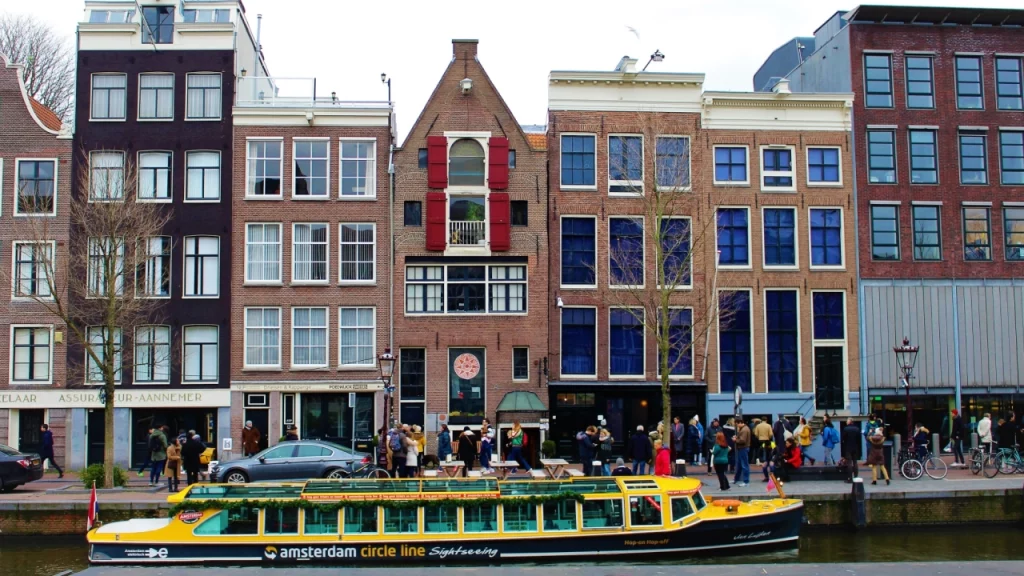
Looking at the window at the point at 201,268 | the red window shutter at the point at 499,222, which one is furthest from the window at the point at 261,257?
the red window shutter at the point at 499,222

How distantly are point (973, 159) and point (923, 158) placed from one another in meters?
2.23

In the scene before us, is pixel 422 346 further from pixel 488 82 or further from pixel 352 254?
pixel 488 82

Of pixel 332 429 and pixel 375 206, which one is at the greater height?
pixel 375 206

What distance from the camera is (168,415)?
128ft

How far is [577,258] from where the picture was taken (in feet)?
134

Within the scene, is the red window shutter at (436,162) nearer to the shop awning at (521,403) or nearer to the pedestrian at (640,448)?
the shop awning at (521,403)

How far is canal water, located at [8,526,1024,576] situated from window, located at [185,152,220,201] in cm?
1662

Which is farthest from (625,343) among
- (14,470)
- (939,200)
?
(14,470)

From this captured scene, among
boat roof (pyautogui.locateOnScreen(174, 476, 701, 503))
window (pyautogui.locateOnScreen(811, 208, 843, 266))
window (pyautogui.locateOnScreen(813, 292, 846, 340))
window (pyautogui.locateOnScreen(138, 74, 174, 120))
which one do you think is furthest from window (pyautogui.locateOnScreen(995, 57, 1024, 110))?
window (pyautogui.locateOnScreen(138, 74, 174, 120))

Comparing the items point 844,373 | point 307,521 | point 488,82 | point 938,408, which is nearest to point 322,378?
point 488,82

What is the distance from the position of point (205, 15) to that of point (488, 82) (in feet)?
38.9

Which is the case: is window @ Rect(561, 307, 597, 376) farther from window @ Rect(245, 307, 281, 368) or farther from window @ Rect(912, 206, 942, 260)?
window @ Rect(912, 206, 942, 260)

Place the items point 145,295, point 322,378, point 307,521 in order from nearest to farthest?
point 307,521
point 145,295
point 322,378

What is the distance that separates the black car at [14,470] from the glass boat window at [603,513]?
57.6 feet
